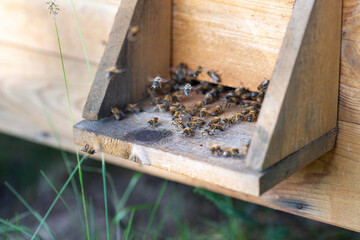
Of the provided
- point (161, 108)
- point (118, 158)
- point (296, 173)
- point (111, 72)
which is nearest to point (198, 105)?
point (161, 108)

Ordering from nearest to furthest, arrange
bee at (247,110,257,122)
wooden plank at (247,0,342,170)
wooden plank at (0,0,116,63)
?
wooden plank at (247,0,342,170) → bee at (247,110,257,122) → wooden plank at (0,0,116,63)

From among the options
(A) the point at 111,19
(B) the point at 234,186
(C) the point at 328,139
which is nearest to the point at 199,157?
(B) the point at 234,186

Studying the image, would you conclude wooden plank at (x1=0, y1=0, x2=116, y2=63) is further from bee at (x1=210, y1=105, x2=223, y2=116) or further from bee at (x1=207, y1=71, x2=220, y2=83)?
bee at (x1=210, y1=105, x2=223, y2=116)

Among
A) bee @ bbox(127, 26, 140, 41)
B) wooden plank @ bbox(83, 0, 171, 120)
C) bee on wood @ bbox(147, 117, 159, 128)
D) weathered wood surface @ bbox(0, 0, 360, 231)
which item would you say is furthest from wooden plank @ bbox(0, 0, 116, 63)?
bee on wood @ bbox(147, 117, 159, 128)

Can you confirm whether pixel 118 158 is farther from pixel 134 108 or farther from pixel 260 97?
pixel 260 97

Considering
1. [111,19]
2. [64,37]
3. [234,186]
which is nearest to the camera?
[234,186]

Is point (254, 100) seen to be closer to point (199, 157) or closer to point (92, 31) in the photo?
point (199, 157)
